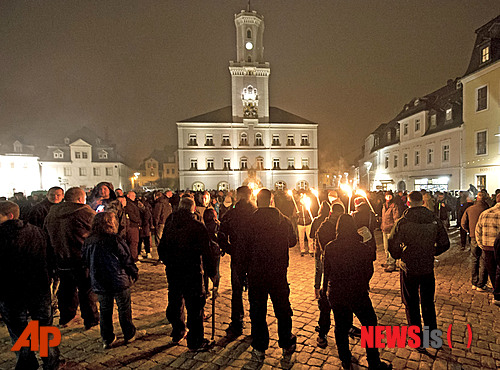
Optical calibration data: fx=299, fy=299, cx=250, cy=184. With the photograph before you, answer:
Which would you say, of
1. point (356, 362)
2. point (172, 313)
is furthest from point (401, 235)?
point (172, 313)

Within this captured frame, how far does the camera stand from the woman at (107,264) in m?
4.26

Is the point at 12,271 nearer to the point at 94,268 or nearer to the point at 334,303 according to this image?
the point at 94,268

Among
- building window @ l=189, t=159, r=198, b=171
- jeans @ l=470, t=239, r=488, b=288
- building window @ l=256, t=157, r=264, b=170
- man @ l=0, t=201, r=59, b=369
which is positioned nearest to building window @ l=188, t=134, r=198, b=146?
building window @ l=189, t=159, r=198, b=171

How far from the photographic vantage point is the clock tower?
166ft

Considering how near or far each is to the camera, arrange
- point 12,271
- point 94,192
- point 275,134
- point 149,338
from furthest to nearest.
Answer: point 275,134 < point 94,192 < point 149,338 < point 12,271

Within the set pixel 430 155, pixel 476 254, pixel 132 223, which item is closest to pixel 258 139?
pixel 430 155

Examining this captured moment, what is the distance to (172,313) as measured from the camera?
4.56 meters

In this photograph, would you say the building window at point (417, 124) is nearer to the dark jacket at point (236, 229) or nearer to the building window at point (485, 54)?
the building window at point (485, 54)

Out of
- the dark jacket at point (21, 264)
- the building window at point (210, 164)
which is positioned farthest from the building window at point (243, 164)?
the dark jacket at point (21, 264)

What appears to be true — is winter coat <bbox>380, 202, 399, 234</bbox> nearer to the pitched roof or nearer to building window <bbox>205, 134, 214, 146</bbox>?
building window <bbox>205, 134, 214, 146</bbox>

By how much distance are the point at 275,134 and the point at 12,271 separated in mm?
48797

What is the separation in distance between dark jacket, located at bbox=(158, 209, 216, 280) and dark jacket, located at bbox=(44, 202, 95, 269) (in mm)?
1664

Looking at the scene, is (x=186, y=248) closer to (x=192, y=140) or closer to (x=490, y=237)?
(x=490, y=237)

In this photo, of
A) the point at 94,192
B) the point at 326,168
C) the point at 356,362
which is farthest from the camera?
the point at 326,168
